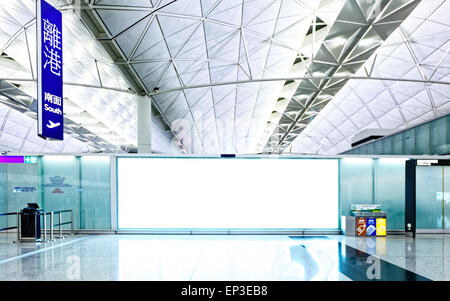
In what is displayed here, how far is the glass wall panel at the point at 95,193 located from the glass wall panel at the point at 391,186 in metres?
13.1

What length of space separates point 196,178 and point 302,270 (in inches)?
280

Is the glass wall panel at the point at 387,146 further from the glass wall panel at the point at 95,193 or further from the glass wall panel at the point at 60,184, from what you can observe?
the glass wall panel at the point at 60,184

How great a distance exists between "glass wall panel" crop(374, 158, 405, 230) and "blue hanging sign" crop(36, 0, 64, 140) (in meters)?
14.1

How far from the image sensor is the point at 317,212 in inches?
531

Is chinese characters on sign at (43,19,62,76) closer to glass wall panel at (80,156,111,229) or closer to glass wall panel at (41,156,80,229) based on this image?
glass wall panel at (80,156,111,229)

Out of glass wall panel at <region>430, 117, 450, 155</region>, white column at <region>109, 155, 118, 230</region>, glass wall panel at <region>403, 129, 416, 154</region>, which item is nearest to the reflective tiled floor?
white column at <region>109, 155, 118, 230</region>

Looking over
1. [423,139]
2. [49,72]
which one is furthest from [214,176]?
[423,139]

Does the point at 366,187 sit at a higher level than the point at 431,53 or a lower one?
lower

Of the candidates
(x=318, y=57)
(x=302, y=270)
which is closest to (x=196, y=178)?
(x=302, y=270)

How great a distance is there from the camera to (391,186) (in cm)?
1391

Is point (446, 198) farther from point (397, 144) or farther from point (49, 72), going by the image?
point (49, 72)

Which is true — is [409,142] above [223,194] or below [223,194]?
above

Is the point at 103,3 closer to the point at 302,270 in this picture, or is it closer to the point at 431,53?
the point at 302,270

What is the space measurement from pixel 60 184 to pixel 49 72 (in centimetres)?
606
